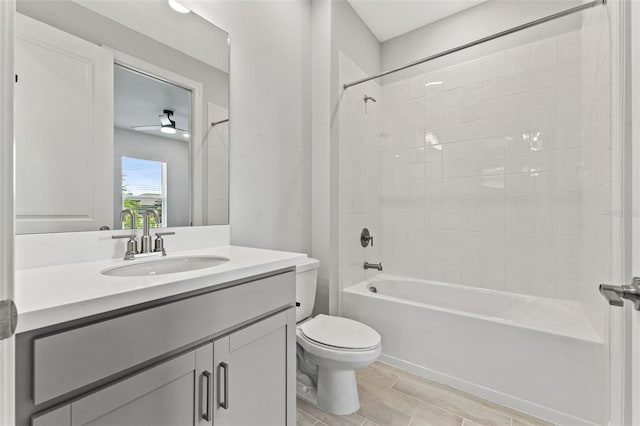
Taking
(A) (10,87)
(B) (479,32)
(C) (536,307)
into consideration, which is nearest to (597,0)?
(B) (479,32)

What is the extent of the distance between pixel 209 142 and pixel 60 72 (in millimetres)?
608

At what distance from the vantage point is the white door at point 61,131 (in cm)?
93

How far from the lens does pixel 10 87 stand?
41 cm

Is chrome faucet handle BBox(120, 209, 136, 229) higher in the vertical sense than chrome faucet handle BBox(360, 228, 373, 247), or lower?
higher

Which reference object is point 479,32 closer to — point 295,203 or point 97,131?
point 295,203

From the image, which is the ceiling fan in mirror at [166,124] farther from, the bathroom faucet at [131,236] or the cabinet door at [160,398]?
the cabinet door at [160,398]

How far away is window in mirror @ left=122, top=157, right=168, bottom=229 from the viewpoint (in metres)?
1.18

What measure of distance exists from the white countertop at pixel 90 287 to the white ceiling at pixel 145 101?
1.92ft

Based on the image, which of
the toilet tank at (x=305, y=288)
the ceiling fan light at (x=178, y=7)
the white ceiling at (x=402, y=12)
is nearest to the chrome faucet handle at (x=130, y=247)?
the toilet tank at (x=305, y=288)

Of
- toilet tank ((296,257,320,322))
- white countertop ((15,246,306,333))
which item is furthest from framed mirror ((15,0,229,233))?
toilet tank ((296,257,320,322))

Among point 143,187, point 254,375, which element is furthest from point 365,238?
point 143,187

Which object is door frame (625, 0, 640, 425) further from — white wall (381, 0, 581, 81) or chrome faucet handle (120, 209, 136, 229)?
white wall (381, 0, 581, 81)

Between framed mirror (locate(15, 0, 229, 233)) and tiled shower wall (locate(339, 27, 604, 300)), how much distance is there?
3.34 ft

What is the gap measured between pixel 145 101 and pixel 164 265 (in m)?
0.71
